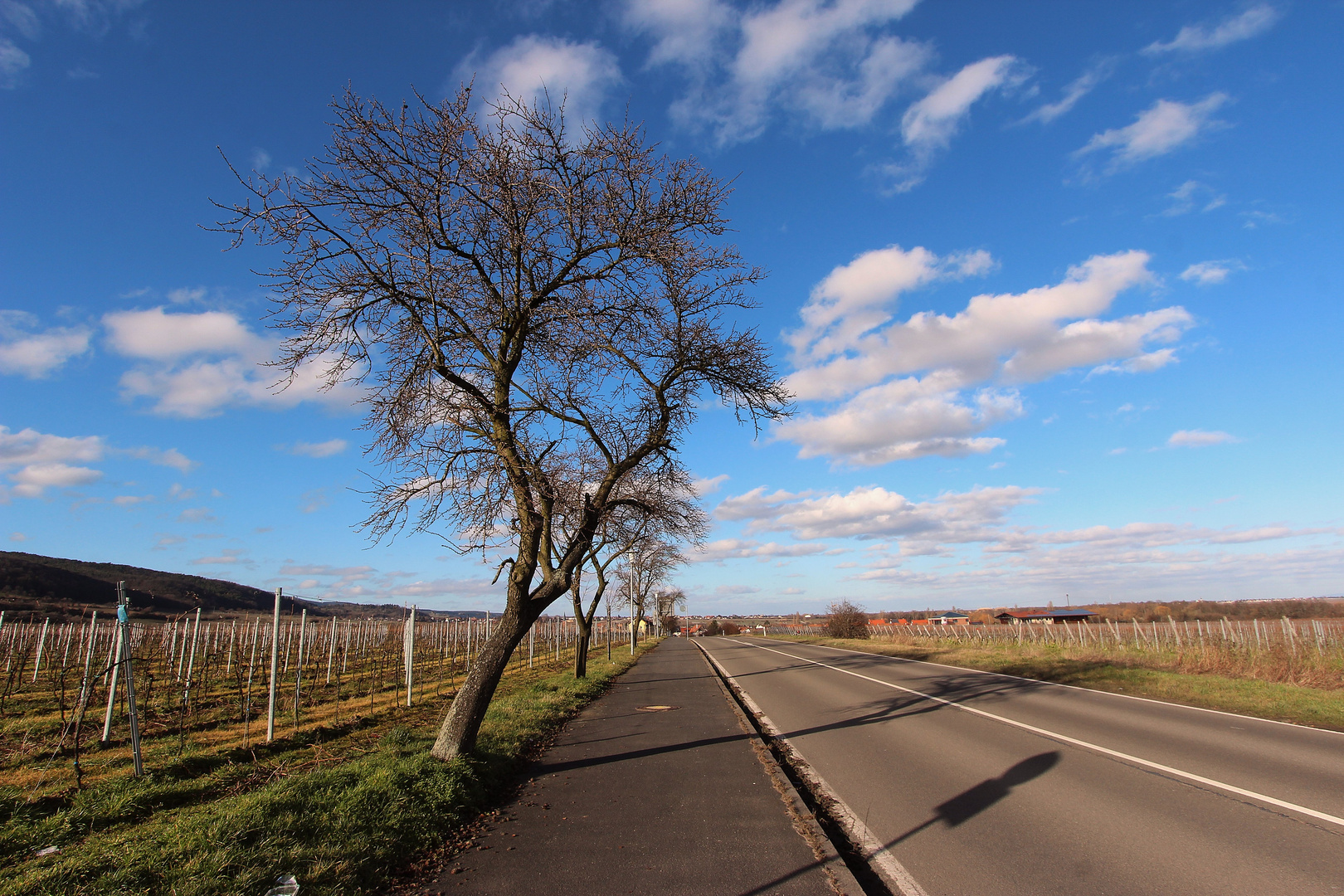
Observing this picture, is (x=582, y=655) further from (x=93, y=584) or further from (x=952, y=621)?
(x=93, y=584)

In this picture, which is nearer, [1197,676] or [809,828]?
[809,828]

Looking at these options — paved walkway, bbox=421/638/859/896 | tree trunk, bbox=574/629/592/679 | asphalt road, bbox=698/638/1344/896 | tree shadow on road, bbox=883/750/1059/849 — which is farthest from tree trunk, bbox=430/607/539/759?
tree trunk, bbox=574/629/592/679

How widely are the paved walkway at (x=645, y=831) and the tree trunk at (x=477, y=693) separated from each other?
0.96 m

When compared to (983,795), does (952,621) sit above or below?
below

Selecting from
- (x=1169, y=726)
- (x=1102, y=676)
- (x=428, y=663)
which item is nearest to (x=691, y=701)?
(x=1169, y=726)

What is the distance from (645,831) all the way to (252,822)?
310 cm

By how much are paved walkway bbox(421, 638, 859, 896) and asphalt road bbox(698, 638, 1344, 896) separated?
93cm

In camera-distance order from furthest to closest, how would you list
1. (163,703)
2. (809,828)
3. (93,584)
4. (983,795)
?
(93,584)
(163,703)
(983,795)
(809,828)

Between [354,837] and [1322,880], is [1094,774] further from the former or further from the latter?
[354,837]

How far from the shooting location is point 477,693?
7.54 metres

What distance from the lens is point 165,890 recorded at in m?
3.87

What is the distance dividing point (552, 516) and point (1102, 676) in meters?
16.3

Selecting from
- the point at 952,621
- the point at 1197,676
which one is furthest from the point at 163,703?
the point at 952,621

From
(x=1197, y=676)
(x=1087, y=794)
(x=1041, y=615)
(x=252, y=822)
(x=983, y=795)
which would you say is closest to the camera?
(x=252, y=822)
